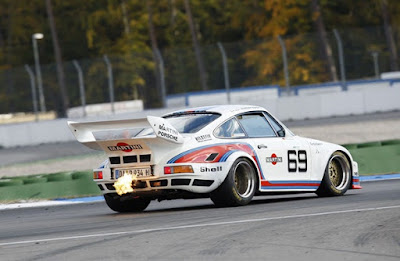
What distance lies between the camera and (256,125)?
1238cm

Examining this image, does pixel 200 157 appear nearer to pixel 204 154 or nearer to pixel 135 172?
pixel 204 154

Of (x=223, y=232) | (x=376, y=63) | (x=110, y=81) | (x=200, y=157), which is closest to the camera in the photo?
(x=223, y=232)

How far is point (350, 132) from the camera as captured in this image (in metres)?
29.5

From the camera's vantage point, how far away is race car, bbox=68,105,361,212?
36.8 ft

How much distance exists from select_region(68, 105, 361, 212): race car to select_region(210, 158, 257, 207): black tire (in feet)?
0.04

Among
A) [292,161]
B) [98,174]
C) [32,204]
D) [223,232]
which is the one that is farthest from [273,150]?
[32,204]

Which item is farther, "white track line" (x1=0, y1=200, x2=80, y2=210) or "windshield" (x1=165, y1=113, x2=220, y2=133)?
"white track line" (x1=0, y1=200, x2=80, y2=210)

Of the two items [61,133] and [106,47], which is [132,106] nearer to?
[61,133]

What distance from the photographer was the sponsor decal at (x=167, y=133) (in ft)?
36.4

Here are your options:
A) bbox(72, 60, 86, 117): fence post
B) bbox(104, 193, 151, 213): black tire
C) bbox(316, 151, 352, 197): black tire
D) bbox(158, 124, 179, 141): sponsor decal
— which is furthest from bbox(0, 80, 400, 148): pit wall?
bbox(158, 124, 179, 141): sponsor decal

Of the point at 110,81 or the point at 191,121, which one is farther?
the point at 110,81

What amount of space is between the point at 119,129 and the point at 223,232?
3.04m

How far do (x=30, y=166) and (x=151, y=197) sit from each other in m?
15.7

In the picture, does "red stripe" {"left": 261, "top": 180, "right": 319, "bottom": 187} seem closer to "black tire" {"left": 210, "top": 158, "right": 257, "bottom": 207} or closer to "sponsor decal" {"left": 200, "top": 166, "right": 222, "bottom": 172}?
"black tire" {"left": 210, "top": 158, "right": 257, "bottom": 207}
